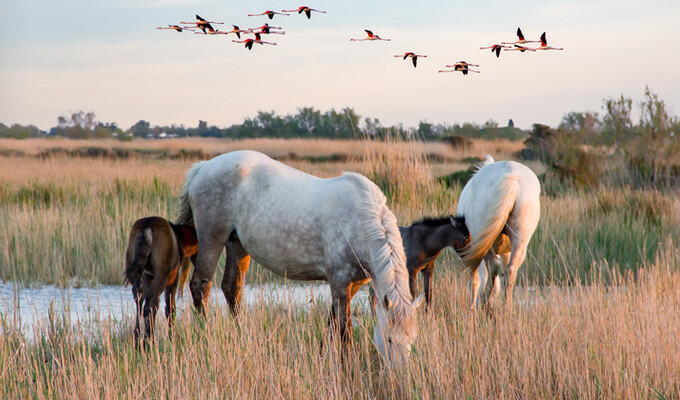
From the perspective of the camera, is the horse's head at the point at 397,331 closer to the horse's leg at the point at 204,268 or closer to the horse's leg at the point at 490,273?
the horse's leg at the point at 204,268

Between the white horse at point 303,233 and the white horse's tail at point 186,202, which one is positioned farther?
the white horse's tail at point 186,202

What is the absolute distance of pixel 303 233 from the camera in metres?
4.86

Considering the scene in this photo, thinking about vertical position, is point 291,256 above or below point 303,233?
below

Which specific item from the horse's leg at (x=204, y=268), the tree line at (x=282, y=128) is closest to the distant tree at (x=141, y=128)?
the tree line at (x=282, y=128)

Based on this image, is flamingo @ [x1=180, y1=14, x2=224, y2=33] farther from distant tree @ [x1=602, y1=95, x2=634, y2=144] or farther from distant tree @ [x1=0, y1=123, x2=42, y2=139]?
distant tree @ [x1=0, y1=123, x2=42, y2=139]

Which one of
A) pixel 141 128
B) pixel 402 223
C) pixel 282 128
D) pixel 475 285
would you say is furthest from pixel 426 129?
pixel 475 285

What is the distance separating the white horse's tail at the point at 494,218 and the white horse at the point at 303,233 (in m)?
1.54

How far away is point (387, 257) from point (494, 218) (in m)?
2.00

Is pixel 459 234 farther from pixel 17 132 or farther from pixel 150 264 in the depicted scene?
pixel 17 132

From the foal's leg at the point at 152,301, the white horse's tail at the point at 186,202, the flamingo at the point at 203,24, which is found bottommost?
the foal's leg at the point at 152,301

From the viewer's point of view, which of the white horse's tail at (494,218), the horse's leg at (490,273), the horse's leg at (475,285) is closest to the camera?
the white horse's tail at (494,218)

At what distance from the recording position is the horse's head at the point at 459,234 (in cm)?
577

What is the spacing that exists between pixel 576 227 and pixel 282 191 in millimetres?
5755

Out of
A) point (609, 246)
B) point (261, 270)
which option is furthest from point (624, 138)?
point (261, 270)
